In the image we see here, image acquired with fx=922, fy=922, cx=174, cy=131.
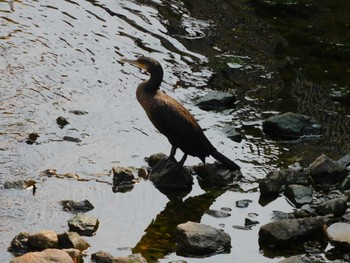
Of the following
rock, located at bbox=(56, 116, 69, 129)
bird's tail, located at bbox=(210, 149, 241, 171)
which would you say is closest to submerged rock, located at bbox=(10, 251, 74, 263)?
bird's tail, located at bbox=(210, 149, 241, 171)

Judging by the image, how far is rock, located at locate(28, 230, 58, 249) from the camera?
8.61 m

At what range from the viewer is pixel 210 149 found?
10.6 m

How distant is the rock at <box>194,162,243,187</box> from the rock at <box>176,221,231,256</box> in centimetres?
146

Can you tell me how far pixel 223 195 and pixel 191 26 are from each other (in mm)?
5806

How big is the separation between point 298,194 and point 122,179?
Result: 197 centimetres

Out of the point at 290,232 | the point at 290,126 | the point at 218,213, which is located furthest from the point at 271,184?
the point at 290,126

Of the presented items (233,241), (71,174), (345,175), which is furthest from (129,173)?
(345,175)

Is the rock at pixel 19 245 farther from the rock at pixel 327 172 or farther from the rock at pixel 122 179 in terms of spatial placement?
the rock at pixel 327 172

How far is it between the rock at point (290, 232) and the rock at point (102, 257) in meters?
1.67

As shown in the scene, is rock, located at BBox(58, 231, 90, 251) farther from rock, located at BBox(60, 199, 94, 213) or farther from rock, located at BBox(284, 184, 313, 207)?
rock, located at BBox(284, 184, 313, 207)

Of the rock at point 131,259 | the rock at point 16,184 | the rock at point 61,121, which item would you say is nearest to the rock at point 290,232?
the rock at point 131,259

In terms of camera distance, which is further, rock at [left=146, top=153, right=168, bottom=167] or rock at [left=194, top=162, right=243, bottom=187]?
rock at [left=146, top=153, right=168, bottom=167]

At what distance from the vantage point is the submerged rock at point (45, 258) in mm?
8102

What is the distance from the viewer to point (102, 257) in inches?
333
